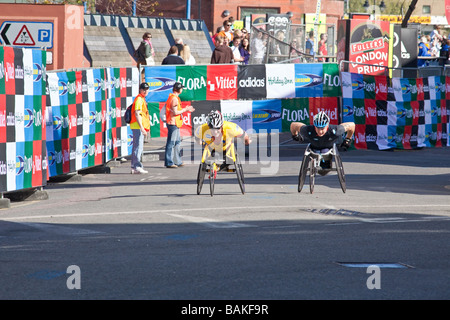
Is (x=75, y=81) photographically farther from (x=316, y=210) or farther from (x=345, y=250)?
(x=345, y=250)

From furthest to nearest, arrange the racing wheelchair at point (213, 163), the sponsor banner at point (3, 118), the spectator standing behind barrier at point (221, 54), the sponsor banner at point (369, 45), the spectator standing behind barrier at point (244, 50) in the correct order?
the spectator standing behind barrier at point (244, 50) → the sponsor banner at point (369, 45) → the spectator standing behind barrier at point (221, 54) → the racing wheelchair at point (213, 163) → the sponsor banner at point (3, 118)

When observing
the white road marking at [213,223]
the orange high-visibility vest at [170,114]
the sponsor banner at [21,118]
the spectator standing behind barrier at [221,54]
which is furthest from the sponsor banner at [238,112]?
the white road marking at [213,223]

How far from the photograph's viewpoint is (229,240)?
10086 millimetres

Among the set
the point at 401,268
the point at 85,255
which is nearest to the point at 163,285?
the point at 85,255

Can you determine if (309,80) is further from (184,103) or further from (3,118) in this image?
(3,118)

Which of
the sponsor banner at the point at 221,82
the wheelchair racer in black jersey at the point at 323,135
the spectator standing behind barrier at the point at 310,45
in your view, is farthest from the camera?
the spectator standing behind barrier at the point at 310,45

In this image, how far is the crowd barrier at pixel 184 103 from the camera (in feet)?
43.6

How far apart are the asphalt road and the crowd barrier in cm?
75

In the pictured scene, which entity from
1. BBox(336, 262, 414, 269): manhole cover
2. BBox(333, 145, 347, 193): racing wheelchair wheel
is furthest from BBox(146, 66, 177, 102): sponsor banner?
BBox(336, 262, 414, 269): manhole cover

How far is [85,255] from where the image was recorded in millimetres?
9070

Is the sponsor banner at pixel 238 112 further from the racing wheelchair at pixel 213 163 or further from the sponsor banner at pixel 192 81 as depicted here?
the racing wheelchair at pixel 213 163

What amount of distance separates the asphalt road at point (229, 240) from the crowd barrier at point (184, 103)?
2.47ft
